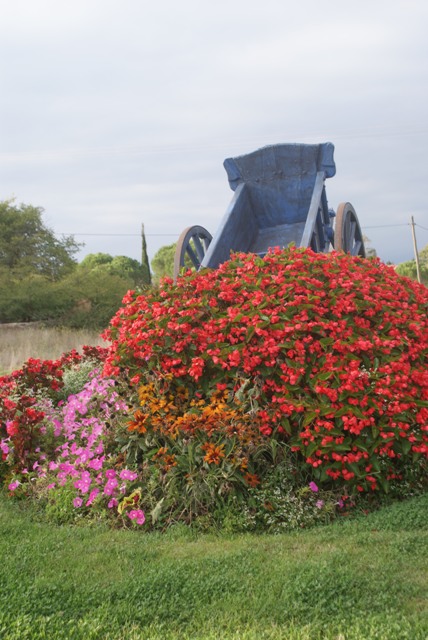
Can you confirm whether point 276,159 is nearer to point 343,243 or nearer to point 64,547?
point 343,243

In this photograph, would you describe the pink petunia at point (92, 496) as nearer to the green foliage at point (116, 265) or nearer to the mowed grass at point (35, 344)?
the mowed grass at point (35, 344)

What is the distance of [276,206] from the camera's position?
9344mm

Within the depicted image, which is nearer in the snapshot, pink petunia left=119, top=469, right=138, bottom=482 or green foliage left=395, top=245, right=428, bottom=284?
pink petunia left=119, top=469, right=138, bottom=482

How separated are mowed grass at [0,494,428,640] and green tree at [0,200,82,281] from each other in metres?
21.8

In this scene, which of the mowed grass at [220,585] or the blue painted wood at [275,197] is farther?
the blue painted wood at [275,197]

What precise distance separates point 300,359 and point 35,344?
403 inches

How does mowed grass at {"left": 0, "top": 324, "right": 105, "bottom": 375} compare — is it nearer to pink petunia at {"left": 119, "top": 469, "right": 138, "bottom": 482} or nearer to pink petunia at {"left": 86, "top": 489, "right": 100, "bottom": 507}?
pink petunia at {"left": 86, "top": 489, "right": 100, "bottom": 507}

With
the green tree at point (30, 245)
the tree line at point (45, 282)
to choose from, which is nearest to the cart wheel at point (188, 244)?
the tree line at point (45, 282)

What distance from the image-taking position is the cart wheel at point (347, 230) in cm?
805

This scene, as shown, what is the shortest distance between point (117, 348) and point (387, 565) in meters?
2.31

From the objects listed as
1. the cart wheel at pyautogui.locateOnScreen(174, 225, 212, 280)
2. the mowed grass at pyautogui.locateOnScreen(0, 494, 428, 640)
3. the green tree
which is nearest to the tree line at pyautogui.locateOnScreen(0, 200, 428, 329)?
the green tree

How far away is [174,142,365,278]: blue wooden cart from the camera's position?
852 cm

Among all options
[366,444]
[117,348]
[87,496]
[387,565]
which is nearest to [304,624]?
[387,565]

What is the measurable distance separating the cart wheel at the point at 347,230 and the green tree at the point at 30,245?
→ 16603 millimetres
